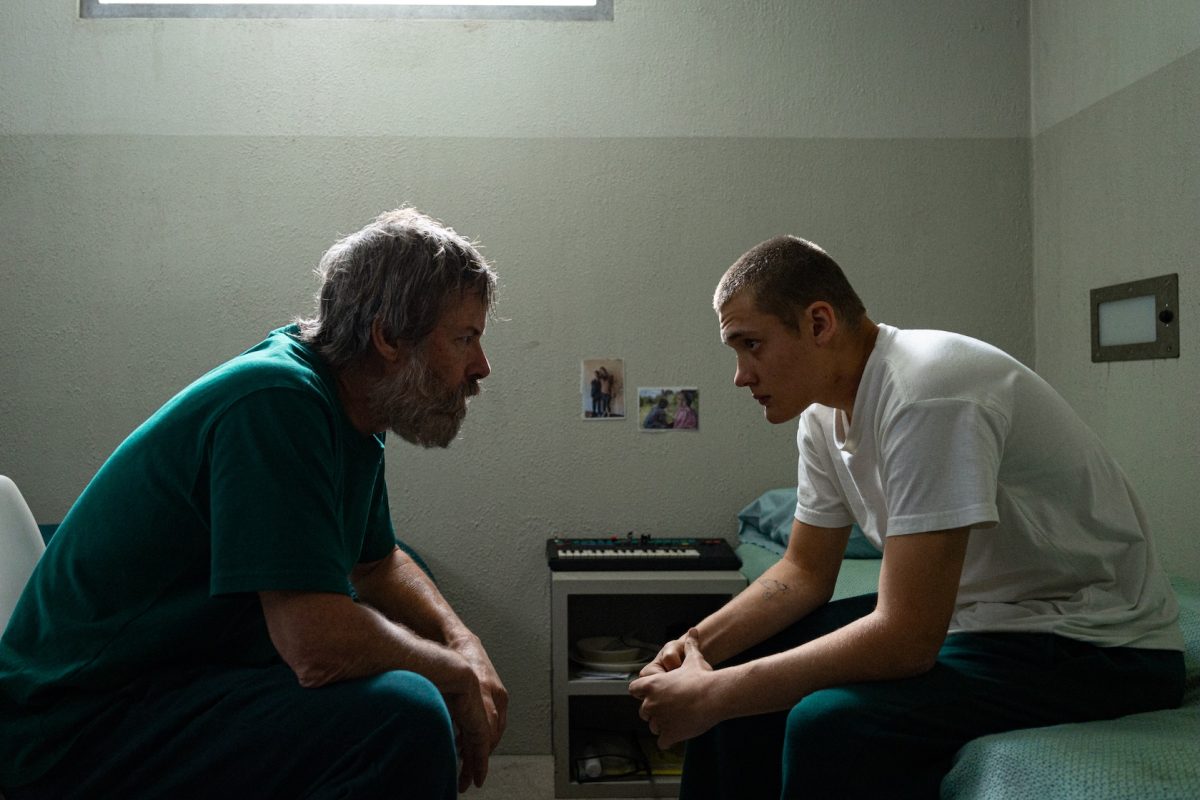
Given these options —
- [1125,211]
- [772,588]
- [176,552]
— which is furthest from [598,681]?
[1125,211]

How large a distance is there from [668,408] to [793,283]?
165cm

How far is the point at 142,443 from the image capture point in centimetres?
143

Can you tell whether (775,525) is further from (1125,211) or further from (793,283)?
(793,283)

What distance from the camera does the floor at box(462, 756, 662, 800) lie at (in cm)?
294

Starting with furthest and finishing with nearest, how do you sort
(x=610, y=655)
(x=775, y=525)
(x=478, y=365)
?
(x=775, y=525) < (x=610, y=655) < (x=478, y=365)

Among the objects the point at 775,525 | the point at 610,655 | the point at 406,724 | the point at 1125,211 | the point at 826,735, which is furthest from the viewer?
the point at 775,525

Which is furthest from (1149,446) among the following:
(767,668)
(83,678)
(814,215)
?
(83,678)

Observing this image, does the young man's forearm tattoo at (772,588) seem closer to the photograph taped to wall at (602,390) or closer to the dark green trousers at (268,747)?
the dark green trousers at (268,747)

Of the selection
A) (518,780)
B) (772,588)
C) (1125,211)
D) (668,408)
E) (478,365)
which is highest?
(1125,211)

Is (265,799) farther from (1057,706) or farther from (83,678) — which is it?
(1057,706)

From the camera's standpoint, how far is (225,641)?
148 cm

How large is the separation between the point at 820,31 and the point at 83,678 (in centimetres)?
303

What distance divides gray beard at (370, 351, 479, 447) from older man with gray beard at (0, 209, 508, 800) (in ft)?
0.37

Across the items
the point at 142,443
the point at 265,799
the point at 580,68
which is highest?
the point at 580,68
